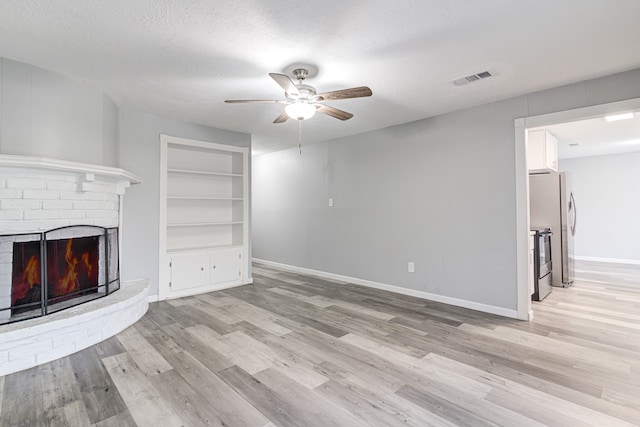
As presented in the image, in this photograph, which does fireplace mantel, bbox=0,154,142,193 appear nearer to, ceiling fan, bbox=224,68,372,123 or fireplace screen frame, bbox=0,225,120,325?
fireplace screen frame, bbox=0,225,120,325

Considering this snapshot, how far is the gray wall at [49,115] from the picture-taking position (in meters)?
2.55

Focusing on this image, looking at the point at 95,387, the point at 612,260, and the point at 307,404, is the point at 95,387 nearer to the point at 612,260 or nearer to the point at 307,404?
the point at 307,404

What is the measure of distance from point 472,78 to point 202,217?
3975mm

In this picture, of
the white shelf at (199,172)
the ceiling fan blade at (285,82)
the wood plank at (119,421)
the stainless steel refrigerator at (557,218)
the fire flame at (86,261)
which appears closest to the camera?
the wood plank at (119,421)

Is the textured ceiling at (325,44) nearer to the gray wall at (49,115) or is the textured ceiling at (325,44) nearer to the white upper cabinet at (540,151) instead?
the gray wall at (49,115)

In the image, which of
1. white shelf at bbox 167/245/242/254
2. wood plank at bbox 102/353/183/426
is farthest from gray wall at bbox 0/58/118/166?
wood plank at bbox 102/353/183/426

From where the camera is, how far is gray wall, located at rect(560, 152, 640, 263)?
6.52 m

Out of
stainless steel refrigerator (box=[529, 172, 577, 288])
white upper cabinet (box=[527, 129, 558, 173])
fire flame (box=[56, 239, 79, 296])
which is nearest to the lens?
fire flame (box=[56, 239, 79, 296])

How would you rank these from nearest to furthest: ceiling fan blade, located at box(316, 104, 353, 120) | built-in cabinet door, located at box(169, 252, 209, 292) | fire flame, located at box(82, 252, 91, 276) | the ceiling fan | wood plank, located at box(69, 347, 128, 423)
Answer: wood plank, located at box(69, 347, 128, 423) < the ceiling fan < ceiling fan blade, located at box(316, 104, 353, 120) < fire flame, located at box(82, 252, 91, 276) < built-in cabinet door, located at box(169, 252, 209, 292)

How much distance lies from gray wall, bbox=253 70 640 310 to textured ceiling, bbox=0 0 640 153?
36cm

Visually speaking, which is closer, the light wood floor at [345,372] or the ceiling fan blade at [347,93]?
the light wood floor at [345,372]

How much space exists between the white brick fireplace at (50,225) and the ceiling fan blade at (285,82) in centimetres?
194

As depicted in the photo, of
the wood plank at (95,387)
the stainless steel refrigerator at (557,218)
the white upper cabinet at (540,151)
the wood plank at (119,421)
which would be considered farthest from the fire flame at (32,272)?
the stainless steel refrigerator at (557,218)

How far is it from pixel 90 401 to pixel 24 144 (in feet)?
7.04
